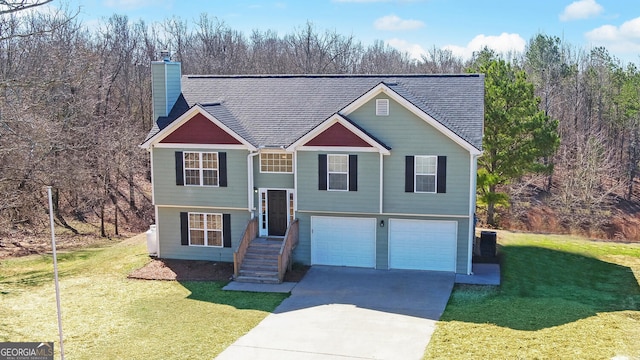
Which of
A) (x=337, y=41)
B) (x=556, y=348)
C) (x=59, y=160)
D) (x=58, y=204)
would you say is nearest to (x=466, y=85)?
Answer: (x=556, y=348)

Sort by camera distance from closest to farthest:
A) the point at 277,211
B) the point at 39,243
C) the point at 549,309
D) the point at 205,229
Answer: the point at 549,309 → the point at 277,211 → the point at 205,229 → the point at 39,243

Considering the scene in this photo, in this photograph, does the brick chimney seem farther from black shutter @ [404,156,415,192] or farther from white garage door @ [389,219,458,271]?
white garage door @ [389,219,458,271]

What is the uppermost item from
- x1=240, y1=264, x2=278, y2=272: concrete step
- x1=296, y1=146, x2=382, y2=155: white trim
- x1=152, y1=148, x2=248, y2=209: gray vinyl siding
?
x1=296, y1=146, x2=382, y2=155: white trim

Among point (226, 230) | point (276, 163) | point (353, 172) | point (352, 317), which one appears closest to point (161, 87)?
point (276, 163)

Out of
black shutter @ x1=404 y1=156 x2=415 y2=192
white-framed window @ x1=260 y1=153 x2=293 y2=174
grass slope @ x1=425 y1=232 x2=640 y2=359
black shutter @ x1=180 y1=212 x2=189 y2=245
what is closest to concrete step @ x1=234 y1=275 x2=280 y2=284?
black shutter @ x1=180 y1=212 x2=189 y2=245

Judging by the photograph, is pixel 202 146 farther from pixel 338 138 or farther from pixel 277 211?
pixel 338 138
